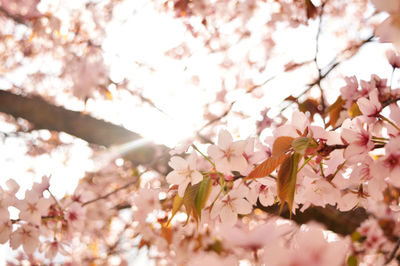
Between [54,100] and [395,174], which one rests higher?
[395,174]

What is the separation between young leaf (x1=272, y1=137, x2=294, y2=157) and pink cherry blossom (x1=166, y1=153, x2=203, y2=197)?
18cm

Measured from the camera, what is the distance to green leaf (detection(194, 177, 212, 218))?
0.63 m

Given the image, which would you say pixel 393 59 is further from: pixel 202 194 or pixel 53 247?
pixel 53 247

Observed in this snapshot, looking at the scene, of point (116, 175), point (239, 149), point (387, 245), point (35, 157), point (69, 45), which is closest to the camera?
point (239, 149)

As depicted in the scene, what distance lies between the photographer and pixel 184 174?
737mm

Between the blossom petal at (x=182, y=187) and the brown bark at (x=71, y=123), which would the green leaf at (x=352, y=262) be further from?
the brown bark at (x=71, y=123)

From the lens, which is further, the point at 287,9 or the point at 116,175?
the point at 116,175

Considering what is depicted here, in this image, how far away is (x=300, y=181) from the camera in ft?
2.41

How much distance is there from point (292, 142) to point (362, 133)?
0.14 meters

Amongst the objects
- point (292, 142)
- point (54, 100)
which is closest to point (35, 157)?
point (54, 100)

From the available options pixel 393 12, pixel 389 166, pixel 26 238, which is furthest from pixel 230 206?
pixel 26 238

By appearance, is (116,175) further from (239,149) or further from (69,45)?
(239,149)

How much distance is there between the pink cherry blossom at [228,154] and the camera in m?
0.70

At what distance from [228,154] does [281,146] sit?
0.55 feet
